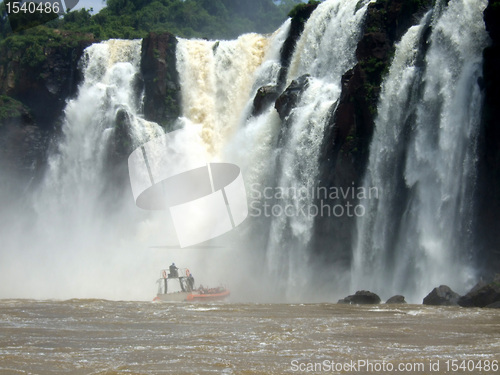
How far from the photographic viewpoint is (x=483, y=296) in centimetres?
2214

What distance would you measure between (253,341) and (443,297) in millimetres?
9013

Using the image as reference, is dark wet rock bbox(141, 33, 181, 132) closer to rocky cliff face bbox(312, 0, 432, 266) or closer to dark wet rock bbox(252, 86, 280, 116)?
dark wet rock bbox(252, 86, 280, 116)

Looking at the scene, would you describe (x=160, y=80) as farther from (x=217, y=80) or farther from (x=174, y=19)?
(x=174, y=19)

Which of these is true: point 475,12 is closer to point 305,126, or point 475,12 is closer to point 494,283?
point 305,126

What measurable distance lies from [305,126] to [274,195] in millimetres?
3764

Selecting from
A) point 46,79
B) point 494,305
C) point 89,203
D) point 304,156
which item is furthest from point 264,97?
point 494,305

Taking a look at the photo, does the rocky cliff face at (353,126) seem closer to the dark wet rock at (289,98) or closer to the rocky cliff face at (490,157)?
the dark wet rock at (289,98)

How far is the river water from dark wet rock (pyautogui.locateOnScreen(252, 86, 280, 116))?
17.3 meters

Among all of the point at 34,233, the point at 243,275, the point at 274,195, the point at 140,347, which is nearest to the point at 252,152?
the point at 274,195

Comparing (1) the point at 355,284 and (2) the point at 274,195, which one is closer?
(1) the point at 355,284

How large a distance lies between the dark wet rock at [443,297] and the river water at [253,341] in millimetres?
597

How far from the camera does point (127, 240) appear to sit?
41812 mm

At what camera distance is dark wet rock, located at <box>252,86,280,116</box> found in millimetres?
39062

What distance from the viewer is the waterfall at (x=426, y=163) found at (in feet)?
87.6
